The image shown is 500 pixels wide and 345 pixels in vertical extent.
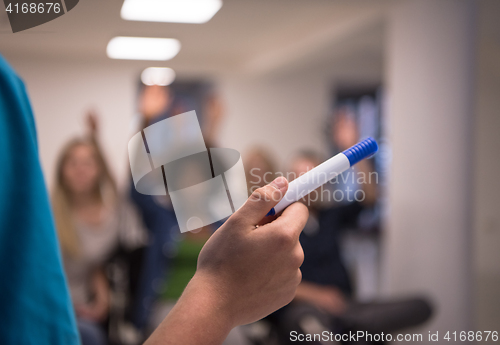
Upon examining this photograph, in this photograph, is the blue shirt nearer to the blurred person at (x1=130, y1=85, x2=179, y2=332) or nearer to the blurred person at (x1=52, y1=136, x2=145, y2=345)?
the blurred person at (x1=130, y1=85, x2=179, y2=332)

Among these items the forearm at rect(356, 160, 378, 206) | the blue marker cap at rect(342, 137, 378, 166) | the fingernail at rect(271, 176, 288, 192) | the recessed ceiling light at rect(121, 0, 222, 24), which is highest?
the recessed ceiling light at rect(121, 0, 222, 24)

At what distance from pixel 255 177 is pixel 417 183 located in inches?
25.5

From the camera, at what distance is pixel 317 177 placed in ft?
0.73

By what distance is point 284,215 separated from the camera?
22 centimetres

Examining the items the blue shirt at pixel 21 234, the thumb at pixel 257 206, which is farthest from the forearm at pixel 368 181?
the blue shirt at pixel 21 234

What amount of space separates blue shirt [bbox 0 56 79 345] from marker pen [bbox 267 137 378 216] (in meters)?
0.12

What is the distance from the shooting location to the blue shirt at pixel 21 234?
0.46ft

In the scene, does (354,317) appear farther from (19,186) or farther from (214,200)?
(19,186)

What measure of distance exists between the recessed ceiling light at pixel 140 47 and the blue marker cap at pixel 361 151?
27cm

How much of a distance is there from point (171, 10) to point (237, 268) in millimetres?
294

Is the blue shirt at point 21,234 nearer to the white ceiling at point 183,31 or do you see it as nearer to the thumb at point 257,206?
the thumb at point 257,206

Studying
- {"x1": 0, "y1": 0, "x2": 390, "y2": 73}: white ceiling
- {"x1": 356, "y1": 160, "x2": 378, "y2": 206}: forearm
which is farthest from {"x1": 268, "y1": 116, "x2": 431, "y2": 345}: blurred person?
{"x1": 0, "y1": 0, "x2": 390, "y2": 73}: white ceiling

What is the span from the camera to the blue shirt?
141 millimetres

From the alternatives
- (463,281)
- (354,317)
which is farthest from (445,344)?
(463,281)
